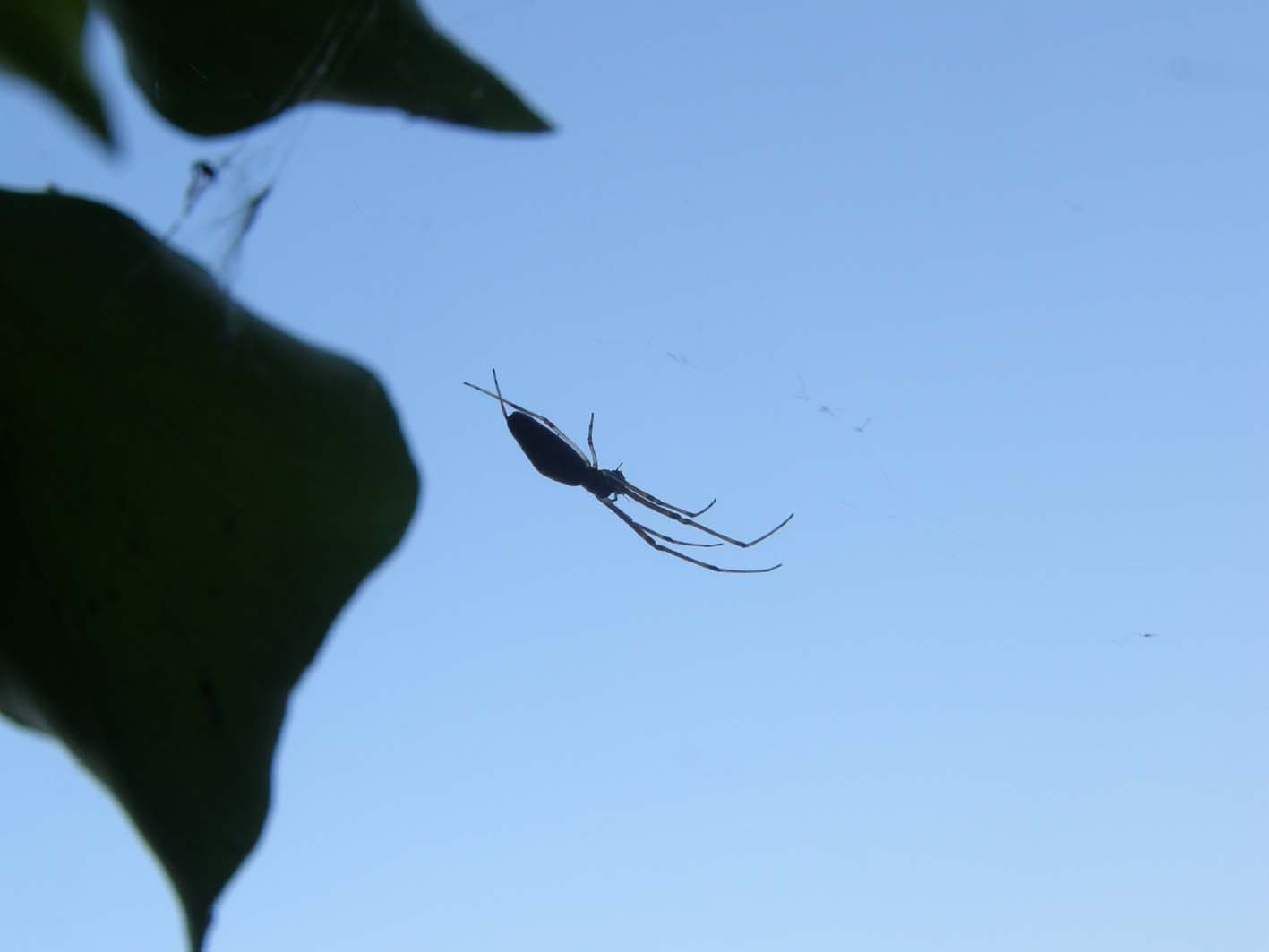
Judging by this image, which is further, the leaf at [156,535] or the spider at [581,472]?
the spider at [581,472]

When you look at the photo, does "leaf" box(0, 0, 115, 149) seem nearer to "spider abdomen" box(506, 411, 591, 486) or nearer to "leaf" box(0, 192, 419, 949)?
"leaf" box(0, 192, 419, 949)

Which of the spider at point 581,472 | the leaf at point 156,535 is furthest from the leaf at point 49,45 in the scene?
the spider at point 581,472

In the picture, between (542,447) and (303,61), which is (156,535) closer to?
(303,61)

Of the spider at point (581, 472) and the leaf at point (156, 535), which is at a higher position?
the leaf at point (156, 535)

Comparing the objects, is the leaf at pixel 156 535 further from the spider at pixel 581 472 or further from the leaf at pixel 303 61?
the spider at pixel 581 472

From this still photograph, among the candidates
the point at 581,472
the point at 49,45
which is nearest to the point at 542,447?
the point at 581,472

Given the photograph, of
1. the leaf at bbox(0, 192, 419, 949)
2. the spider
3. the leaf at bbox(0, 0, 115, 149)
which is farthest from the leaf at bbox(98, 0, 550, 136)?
the spider
